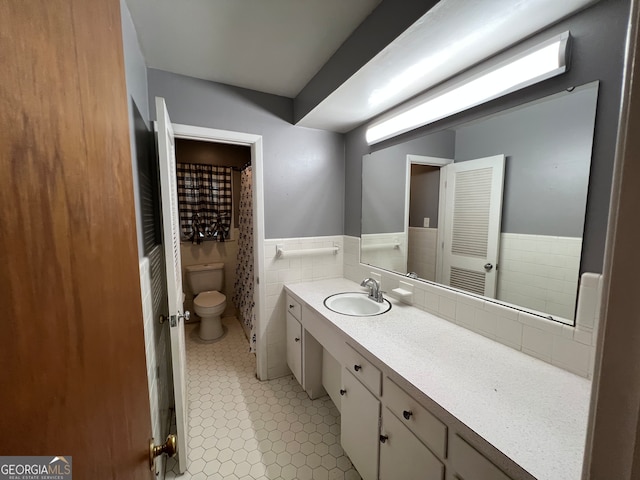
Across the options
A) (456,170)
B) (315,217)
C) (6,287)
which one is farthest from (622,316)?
(315,217)

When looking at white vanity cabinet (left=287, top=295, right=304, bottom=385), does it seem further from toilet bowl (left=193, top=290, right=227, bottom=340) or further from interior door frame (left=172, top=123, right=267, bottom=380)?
toilet bowl (left=193, top=290, right=227, bottom=340)

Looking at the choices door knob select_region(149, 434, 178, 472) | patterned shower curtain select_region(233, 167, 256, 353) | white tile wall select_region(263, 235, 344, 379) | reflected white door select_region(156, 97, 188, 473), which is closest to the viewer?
door knob select_region(149, 434, 178, 472)

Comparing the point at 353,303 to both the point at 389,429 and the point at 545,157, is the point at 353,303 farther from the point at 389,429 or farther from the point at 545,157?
the point at 545,157

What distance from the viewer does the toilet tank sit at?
306 centimetres

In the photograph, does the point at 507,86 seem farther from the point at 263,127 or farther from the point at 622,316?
the point at 263,127

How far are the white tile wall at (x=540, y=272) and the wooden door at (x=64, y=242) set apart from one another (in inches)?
55.1

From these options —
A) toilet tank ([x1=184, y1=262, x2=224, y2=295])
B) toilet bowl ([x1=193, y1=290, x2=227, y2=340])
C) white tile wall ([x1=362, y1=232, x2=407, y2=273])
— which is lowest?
toilet bowl ([x1=193, y1=290, x2=227, y2=340])

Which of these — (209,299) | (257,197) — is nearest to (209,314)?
(209,299)

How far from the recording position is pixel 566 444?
663 millimetres

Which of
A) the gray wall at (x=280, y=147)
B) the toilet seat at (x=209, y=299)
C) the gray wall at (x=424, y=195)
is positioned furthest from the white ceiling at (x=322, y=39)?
the toilet seat at (x=209, y=299)

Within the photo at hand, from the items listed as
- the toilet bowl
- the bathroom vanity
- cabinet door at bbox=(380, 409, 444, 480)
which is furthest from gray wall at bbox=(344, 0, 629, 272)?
the toilet bowl

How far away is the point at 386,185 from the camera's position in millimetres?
1924

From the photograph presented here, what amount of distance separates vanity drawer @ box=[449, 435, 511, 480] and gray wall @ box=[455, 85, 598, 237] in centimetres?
84

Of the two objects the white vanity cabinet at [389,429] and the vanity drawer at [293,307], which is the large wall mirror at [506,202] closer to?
the white vanity cabinet at [389,429]
